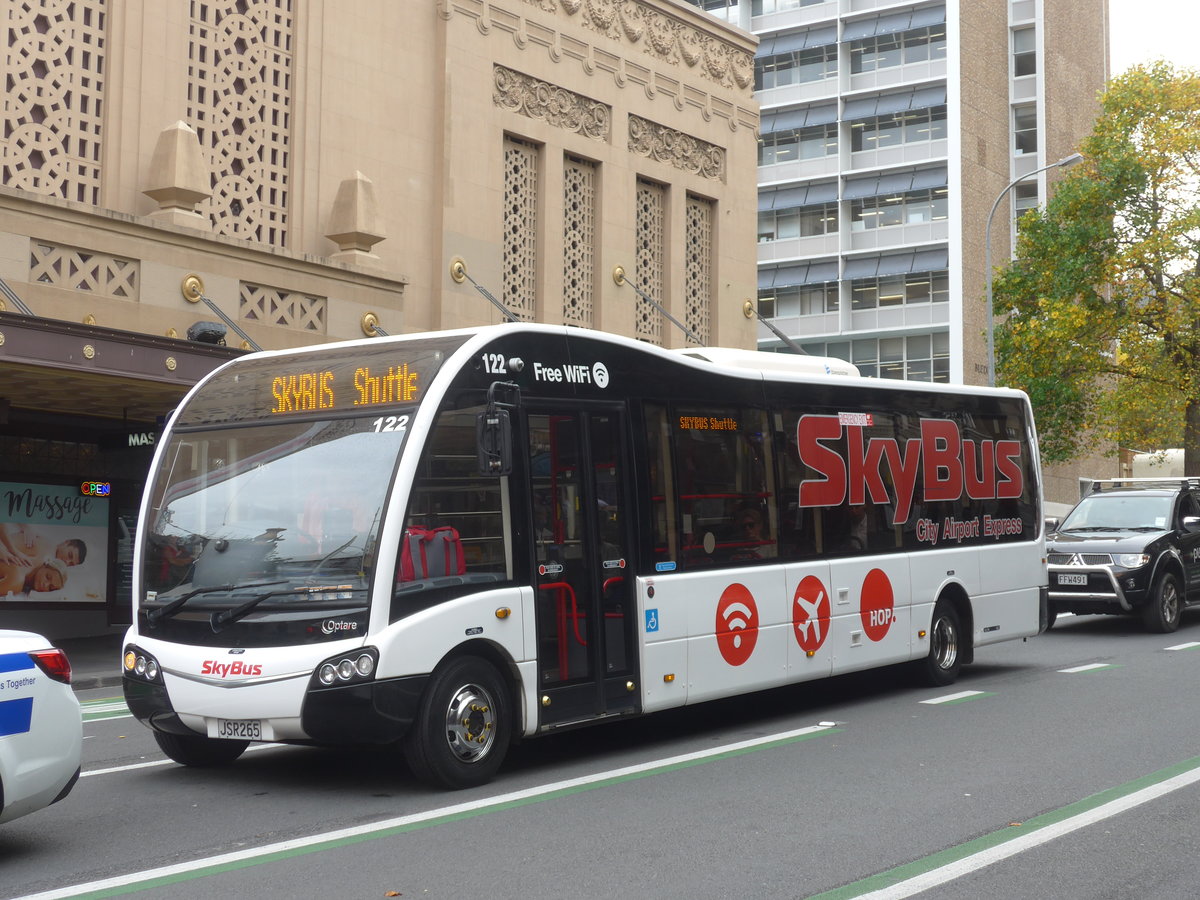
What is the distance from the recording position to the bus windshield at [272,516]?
8180 millimetres

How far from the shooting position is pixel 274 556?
27.3 feet

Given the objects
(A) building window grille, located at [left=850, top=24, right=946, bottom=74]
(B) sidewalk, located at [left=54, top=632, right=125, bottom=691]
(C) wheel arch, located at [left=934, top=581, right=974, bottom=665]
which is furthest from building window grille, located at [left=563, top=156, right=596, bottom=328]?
(A) building window grille, located at [left=850, top=24, right=946, bottom=74]

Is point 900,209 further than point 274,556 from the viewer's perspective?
Yes

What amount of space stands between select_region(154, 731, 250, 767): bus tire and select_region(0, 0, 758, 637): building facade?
7.67 meters

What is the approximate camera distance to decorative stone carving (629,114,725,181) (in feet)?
96.7

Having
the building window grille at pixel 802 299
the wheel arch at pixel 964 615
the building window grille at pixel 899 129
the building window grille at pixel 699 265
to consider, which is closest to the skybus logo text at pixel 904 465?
the wheel arch at pixel 964 615

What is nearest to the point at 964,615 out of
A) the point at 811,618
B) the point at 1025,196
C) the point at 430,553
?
the point at 811,618

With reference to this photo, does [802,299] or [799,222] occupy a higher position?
Result: [799,222]

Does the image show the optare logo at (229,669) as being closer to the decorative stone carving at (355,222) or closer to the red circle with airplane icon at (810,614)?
the red circle with airplane icon at (810,614)

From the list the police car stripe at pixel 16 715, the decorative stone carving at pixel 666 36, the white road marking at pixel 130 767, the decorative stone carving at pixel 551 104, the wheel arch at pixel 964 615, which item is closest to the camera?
the police car stripe at pixel 16 715

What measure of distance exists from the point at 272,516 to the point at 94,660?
10.9 meters

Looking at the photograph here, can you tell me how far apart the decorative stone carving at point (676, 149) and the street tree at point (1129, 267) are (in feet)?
29.9

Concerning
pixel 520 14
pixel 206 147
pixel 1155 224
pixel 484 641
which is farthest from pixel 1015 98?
pixel 484 641

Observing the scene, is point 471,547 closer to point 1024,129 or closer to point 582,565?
point 582,565
